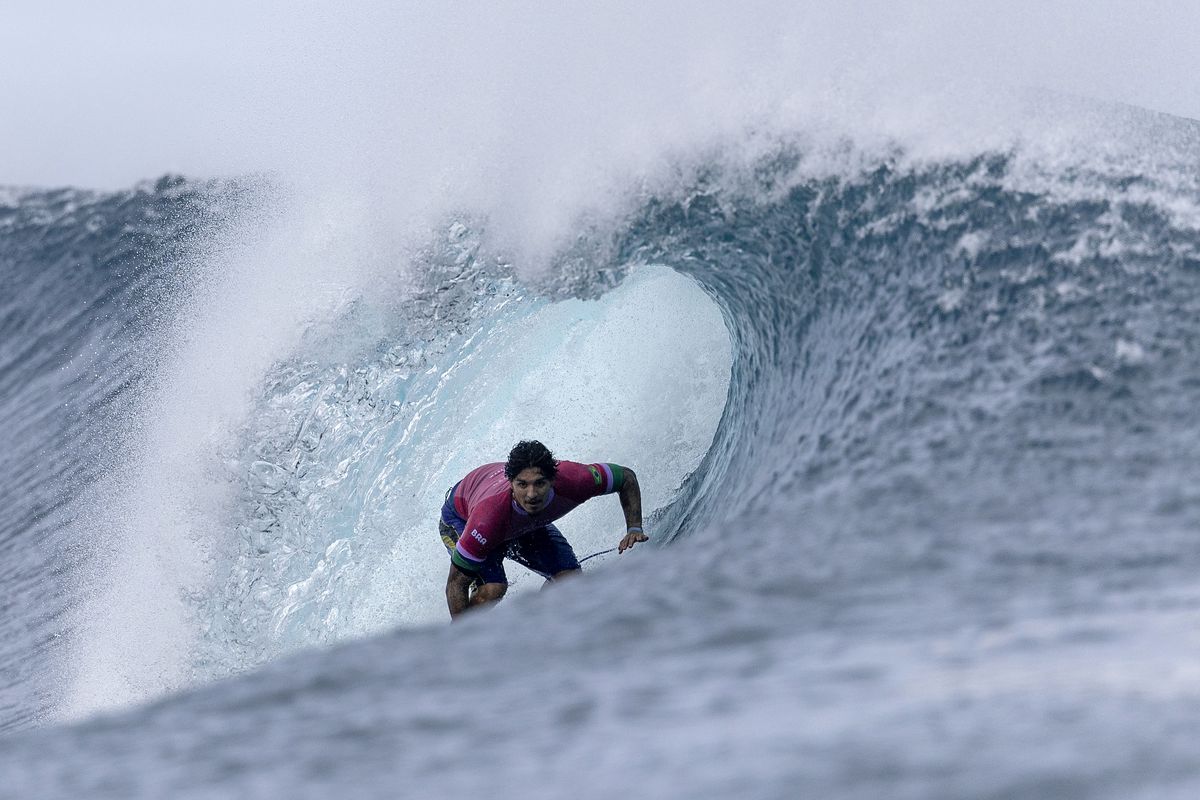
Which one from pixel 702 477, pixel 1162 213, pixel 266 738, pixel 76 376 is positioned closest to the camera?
pixel 266 738

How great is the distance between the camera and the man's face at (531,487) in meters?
4.95

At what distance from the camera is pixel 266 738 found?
2428 mm

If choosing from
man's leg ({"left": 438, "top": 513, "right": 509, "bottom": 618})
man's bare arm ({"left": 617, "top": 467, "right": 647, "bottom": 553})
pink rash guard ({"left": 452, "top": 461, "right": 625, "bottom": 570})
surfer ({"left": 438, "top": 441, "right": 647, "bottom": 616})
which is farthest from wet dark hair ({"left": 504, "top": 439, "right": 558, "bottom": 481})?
man's bare arm ({"left": 617, "top": 467, "right": 647, "bottom": 553})

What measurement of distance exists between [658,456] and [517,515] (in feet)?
6.95

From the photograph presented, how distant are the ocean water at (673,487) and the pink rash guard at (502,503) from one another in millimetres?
618

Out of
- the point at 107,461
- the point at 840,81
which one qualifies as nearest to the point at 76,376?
the point at 107,461

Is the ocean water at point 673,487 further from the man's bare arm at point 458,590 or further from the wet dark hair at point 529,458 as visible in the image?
the man's bare arm at point 458,590

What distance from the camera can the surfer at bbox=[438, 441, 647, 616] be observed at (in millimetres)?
4992

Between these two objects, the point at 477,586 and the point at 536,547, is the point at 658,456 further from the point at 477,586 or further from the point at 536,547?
the point at 477,586

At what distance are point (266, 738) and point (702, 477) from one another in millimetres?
4362

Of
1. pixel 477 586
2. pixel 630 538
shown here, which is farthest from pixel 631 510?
pixel 477 586

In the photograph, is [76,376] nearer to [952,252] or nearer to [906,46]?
[906,46]

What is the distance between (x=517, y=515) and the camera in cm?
518

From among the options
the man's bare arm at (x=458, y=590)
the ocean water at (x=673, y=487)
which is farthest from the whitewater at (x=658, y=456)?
the man's bare arm at (x=458, y=590)
